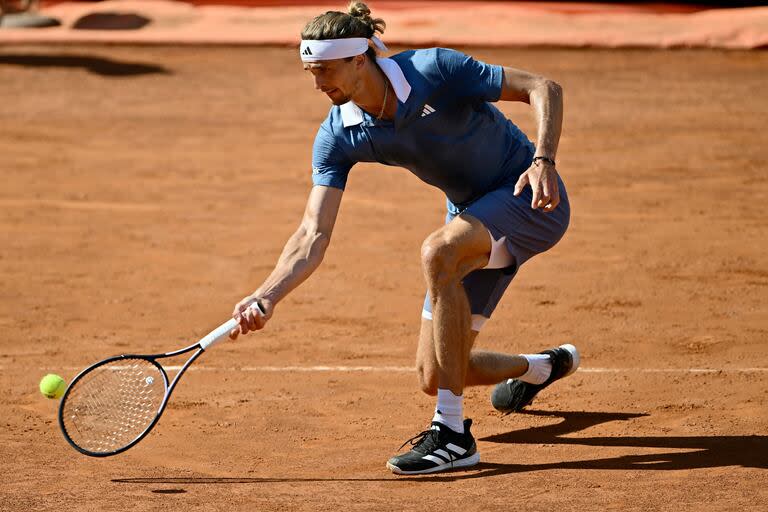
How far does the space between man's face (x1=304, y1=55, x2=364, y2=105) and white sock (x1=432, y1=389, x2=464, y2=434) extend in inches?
52.1

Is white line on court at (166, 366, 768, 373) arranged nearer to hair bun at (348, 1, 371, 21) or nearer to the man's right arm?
the man's right arm

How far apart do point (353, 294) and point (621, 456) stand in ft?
11.2

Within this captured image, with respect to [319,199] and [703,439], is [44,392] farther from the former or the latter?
[703,439]

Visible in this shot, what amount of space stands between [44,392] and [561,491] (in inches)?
97.4

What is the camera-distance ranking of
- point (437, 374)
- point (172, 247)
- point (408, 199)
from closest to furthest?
point (437, 374) < point (172, 247) < point (408, 199)

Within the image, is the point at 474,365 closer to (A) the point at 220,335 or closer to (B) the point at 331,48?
(A) the point at 220,335

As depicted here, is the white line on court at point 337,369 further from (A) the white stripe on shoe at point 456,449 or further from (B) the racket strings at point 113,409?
(A) the white stripe on shoe at point 456,449

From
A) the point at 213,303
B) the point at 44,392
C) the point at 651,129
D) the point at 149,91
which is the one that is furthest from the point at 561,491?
the point at 149,91

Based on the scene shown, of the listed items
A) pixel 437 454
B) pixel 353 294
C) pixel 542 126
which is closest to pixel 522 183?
pixel 542 126

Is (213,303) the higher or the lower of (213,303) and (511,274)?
the lower

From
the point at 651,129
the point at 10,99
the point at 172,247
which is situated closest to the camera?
the point at 172,247

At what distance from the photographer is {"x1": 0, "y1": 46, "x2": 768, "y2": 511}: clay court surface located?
559cm

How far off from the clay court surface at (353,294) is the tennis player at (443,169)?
1.76 ft

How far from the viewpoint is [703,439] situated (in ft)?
19.7
